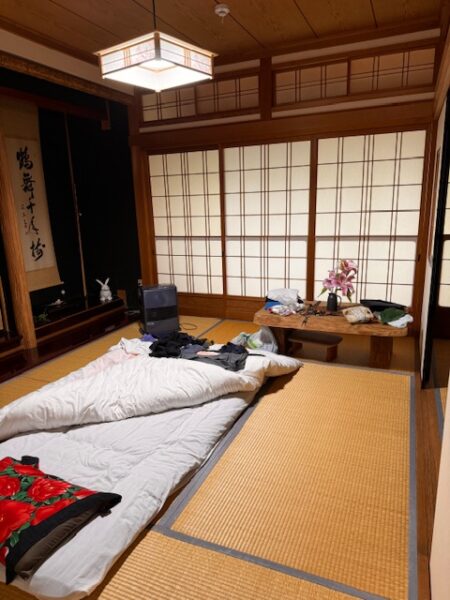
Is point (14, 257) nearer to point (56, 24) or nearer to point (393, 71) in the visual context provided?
point (56, 24)

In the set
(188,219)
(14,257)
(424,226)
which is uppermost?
(188,219)

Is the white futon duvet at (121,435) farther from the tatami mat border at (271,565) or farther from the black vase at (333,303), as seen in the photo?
the black vase at (333,303)

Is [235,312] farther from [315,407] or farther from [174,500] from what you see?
[174,500]

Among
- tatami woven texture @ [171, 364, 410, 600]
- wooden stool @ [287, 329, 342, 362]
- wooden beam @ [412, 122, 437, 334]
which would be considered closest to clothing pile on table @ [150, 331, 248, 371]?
tatami woven texture @ [171, 364, 410, 600]

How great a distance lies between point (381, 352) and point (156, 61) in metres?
2.78

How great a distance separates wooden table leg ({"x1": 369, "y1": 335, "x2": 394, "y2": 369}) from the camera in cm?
341

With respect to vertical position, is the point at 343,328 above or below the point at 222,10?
below

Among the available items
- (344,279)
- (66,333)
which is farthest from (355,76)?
(66,333)

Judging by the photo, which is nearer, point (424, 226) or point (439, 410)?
point (439, 410)

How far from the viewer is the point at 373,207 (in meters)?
4.26

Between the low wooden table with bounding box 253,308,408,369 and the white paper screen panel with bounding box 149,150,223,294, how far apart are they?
164 centimetres

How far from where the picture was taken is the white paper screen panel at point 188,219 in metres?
5.01

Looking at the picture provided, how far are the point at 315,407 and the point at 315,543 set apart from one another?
46.5 inches

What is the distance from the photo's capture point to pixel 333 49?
13.3 feet
